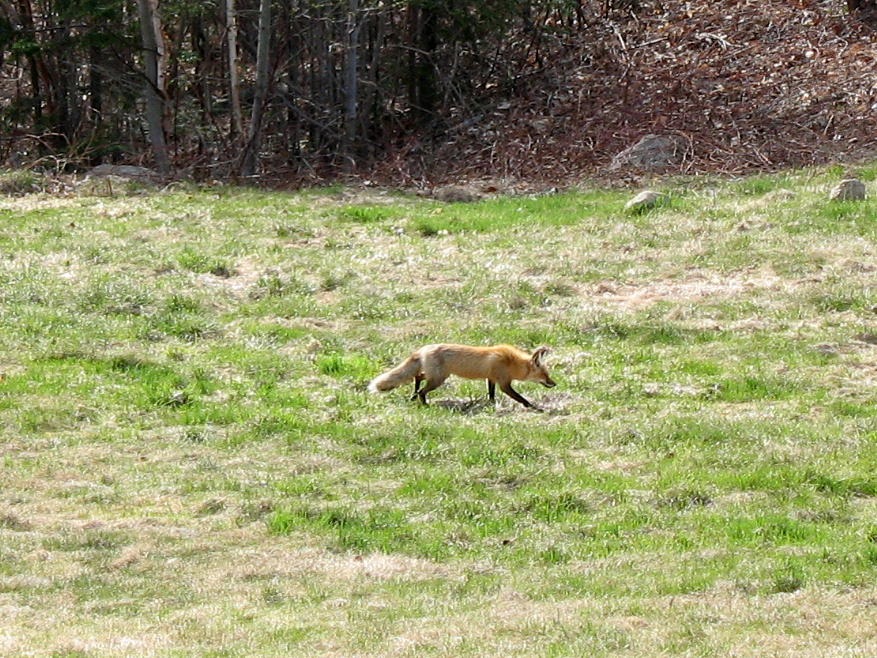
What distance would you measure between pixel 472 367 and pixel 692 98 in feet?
55.2

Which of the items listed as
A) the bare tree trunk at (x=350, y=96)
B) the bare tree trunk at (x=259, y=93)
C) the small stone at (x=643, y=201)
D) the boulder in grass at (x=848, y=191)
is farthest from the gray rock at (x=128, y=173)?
the boulder in grass at (x=848, y=191)

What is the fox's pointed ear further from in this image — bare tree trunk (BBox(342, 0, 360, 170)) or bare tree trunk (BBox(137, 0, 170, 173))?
bare tree trunk (BBox(137, 0, 170, 173))

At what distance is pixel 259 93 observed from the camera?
2592 centimetres

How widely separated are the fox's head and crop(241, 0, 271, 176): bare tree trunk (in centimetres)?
1511

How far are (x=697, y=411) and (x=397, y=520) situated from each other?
3745 millimetres

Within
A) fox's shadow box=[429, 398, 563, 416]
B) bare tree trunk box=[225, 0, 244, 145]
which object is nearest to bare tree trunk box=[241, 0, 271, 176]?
bare tree trunk box=[225, 0, 244, 145]

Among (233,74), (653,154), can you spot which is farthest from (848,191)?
(233,74)

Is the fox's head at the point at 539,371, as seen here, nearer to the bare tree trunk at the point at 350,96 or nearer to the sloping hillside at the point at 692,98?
the sloping hillside at the point at 692,98

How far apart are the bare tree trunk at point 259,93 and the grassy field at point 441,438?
5847 millimetres

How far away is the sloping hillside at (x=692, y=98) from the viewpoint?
24.8 m

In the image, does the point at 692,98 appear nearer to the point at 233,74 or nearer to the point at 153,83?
the point at 233,74

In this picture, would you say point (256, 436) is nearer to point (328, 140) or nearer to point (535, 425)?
point (535, 425)

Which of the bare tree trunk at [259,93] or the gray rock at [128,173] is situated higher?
the bare tree trunk at [259,93]

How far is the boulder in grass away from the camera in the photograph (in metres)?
19.3
